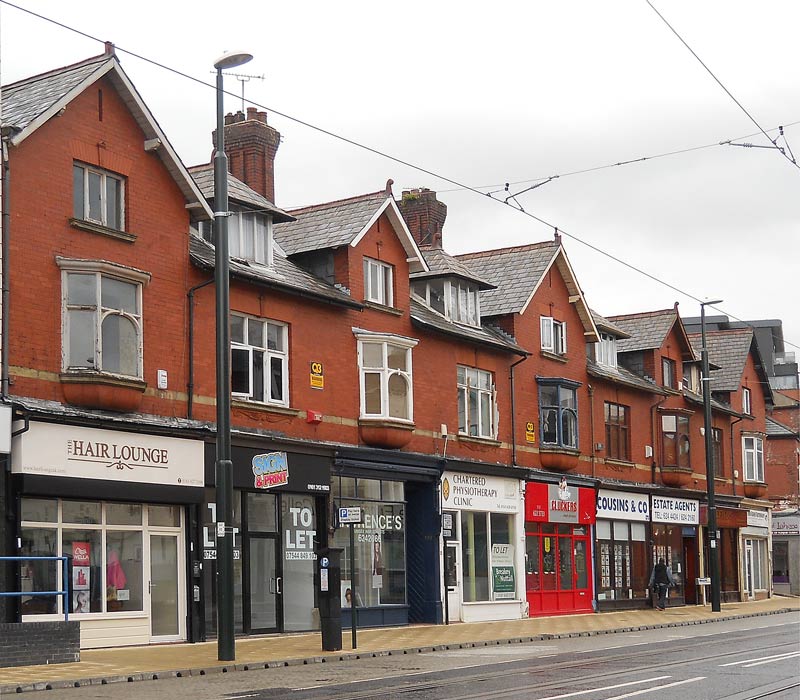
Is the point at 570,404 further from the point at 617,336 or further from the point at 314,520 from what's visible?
the point at 314,520

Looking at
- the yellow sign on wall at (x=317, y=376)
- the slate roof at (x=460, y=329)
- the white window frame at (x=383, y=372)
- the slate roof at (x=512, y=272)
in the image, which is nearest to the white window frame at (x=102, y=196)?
the yellow sign on wall at (x=317, y=376)

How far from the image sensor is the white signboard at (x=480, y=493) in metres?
32.4

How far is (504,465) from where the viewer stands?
34750mm

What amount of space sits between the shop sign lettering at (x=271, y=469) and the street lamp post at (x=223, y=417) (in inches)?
47.1

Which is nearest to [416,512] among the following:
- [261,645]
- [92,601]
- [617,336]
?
[261,645]

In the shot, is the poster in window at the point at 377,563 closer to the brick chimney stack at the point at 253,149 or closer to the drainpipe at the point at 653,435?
the brick chimney stack at the point at 253,149

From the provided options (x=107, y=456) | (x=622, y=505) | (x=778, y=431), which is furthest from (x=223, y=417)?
(x=778, y=431)

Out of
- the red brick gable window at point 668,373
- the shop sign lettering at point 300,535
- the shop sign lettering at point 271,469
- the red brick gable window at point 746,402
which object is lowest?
the shop sign lettering at point 300,535

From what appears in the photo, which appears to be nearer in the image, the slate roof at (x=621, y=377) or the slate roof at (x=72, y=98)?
the slate roof at (x=72, y=98)

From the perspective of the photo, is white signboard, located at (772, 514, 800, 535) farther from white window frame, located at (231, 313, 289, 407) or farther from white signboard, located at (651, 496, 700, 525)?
white window frame, located at (231, 313, 289, 407)

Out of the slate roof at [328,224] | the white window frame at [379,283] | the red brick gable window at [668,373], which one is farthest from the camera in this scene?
the red brick gable window at [668,373]

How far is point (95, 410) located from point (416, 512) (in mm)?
11809

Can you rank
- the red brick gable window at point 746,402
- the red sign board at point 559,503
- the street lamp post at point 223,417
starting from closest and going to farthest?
the street lamp post at point 223,417 → the red sign board at point 559,503 → the red brick gable window at point 746,402

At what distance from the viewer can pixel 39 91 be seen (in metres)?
23.5
